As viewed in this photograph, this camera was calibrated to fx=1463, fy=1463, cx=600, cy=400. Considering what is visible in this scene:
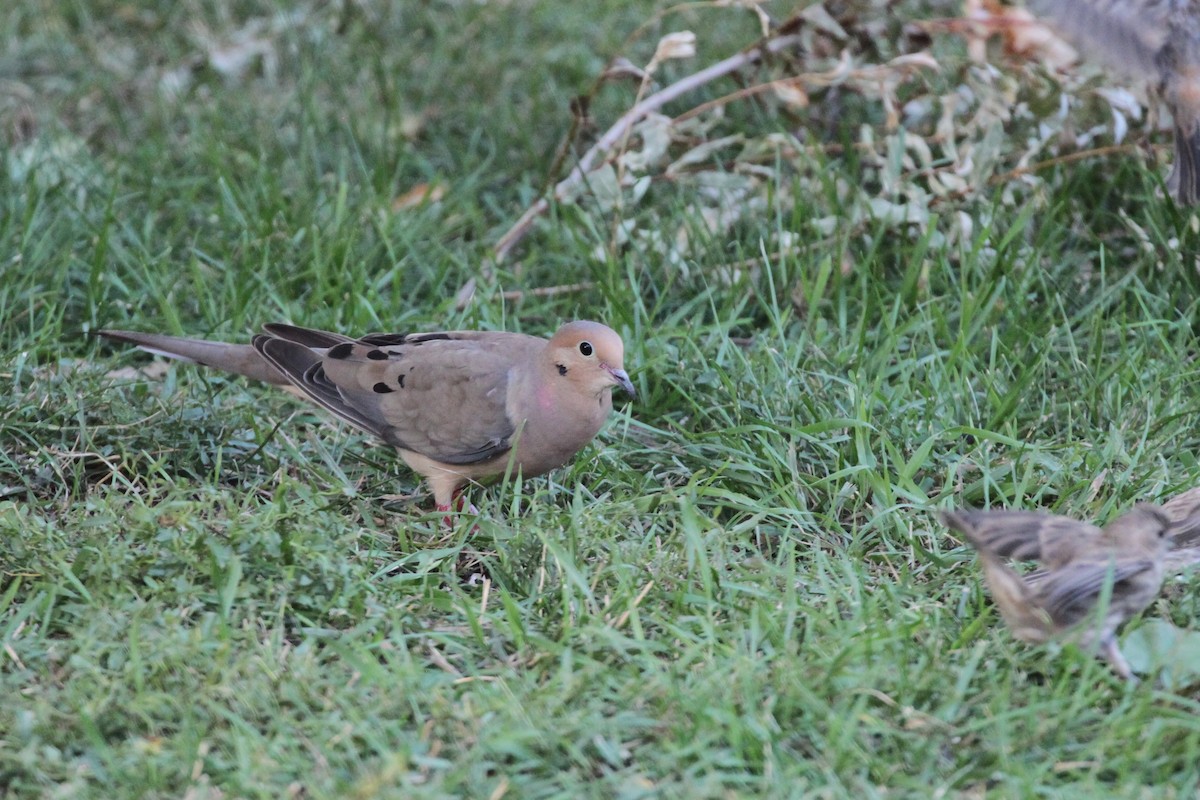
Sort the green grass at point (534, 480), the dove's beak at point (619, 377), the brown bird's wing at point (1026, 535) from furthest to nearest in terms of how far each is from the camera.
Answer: the dove's beak at point (619, 377) → the brown bird's wing at point (1026, 535) → the green grass at point (534, 480)

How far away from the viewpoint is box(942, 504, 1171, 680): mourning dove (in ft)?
10.8

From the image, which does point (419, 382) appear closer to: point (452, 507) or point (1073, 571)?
point (452, 507)

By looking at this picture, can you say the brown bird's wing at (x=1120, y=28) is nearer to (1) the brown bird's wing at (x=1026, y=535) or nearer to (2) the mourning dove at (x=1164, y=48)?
(2) the mourning dove at (x=1164, y=48)

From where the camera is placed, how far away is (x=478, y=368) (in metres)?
4.33

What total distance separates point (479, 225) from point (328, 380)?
167 cm

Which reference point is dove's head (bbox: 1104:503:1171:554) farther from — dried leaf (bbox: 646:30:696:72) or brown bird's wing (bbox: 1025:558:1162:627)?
dried leaf (bbox: 646:30:696:72)

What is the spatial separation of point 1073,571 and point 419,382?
1.96 m

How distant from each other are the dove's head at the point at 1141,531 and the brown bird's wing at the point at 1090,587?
56mm

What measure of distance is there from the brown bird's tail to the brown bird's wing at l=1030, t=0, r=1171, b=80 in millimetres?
218

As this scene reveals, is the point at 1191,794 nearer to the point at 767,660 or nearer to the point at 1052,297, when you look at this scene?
the point at 767,660

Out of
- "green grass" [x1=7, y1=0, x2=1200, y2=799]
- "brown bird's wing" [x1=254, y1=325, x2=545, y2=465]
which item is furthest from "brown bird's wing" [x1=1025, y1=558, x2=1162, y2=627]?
"brown bird's wing" [x1=254, y1=325, x2=545, y2=465]

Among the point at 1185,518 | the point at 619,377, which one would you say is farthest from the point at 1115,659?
the point at 619,377

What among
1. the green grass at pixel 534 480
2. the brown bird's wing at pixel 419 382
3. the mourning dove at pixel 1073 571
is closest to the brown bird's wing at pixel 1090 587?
the mourning dove at pixel 1073 571

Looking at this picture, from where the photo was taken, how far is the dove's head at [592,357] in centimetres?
412
